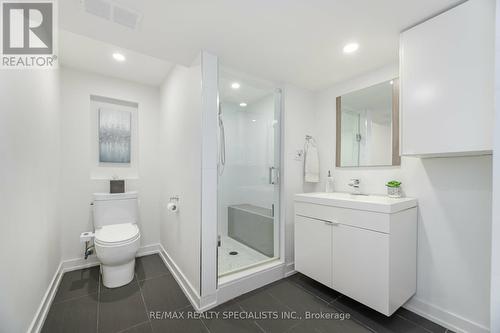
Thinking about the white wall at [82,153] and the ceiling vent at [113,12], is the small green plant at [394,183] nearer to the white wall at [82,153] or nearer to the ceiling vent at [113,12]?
the ceiling vent at [113,12]

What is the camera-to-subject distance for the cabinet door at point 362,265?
1415 millimetres

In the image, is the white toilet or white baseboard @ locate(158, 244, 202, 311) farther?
the white toilet

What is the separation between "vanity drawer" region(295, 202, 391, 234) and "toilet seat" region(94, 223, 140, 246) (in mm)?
1694

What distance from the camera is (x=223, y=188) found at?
2.40 m

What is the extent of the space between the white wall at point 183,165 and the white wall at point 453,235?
1803 millimetres

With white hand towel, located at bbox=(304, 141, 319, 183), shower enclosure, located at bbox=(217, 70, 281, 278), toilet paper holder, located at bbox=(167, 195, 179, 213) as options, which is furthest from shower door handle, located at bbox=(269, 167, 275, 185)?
toilet paper holder, located at bbox=(167, 195, 179, 213)

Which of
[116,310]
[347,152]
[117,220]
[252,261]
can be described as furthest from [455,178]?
[117,220]

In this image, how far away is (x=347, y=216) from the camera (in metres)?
1.62

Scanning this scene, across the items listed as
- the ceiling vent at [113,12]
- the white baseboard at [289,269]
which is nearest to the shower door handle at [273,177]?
the white baseboard at [289,269]

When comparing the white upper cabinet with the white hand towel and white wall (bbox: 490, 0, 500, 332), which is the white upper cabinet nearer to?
white wall (bbox: 490, 0, 500, 332)

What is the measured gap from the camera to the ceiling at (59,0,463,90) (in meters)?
1.20

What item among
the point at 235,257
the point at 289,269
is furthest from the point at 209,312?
the point at 289,269

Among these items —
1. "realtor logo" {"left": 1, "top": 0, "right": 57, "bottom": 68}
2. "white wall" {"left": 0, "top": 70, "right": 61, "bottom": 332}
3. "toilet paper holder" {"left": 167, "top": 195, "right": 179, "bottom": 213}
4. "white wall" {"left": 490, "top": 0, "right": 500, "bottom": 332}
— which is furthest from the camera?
"toilet paper holder" {"left": 167, "top": 195, "right": 179, "bottom": 213}

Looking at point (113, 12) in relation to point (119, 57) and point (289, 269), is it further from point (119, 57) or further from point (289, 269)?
point (289, 269)
